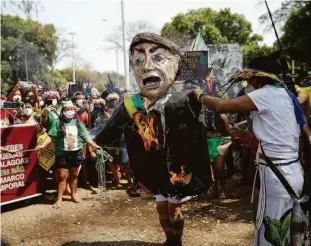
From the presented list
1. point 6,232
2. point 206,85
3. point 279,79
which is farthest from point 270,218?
point 6,232

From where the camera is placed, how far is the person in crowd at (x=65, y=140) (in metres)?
5.73

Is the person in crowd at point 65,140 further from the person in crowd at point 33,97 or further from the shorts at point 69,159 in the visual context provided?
the person in crowd at point 33,97

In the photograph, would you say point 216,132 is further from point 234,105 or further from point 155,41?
point 155,41

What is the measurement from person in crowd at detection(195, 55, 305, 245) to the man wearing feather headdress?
404 millimetres

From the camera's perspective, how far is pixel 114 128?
132 inches

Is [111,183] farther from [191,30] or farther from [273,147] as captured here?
[191,30]

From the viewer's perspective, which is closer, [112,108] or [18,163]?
[18,163]

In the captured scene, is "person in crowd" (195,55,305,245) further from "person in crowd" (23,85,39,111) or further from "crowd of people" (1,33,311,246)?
A: "person in crowd" (23,85,39,111)

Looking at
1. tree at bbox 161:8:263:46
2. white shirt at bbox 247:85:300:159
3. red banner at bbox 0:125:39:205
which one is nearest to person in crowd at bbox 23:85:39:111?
red banner at bbox 0:125:39:205

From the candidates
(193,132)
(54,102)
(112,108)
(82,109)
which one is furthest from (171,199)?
(112,108)

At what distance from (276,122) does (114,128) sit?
4.68 feet

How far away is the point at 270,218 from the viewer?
8.64ft

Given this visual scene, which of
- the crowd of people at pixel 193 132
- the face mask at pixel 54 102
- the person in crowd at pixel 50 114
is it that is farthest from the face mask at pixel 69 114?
the crowd of people at pixel 193 132

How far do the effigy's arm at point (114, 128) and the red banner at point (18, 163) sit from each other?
2.32 meters
